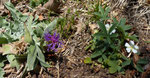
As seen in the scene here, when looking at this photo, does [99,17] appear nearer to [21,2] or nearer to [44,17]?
[44,17]

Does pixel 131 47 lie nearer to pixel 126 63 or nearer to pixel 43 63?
pixel 126 63

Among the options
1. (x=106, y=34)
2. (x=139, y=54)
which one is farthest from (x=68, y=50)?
(x=139, y=54)

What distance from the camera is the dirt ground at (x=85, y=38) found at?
1977mm

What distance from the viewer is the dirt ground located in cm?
198

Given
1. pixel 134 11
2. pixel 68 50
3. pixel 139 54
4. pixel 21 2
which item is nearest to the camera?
pixel 139 54

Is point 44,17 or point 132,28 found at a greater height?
point 44,17

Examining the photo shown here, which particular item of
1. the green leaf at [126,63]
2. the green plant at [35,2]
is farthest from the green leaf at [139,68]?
the green plant at [35,2]

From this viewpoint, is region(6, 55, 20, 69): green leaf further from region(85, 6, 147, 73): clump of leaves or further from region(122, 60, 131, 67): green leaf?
region(122, 60, 131, 67): green leaf

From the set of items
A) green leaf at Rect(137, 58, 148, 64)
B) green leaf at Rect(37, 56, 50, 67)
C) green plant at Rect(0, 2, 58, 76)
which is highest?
green plant at Rect(0, 2, 58, 76)

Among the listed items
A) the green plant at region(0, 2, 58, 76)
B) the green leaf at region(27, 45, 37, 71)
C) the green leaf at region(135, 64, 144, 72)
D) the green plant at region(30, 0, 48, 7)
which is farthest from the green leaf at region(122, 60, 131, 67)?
the green plant at region(30, 0, 48, 7)

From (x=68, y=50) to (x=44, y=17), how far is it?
0.66 metres

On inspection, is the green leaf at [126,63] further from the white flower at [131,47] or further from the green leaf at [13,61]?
the green leaf at [13,61]

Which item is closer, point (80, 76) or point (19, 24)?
point (80, 76)

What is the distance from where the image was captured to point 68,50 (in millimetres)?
2170
